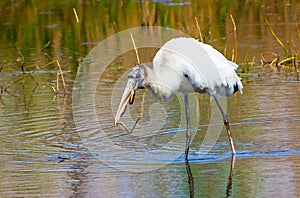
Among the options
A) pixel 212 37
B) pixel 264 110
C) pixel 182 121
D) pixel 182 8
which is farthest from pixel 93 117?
pixel 182 8

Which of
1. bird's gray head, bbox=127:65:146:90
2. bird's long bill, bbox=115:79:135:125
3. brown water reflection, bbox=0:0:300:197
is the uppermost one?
bird's gray head, bbox=127:65:146:90

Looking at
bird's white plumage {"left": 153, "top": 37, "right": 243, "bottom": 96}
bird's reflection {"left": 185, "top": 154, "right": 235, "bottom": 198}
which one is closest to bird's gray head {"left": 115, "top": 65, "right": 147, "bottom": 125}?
bird's white plumage {"left": 153, "top": 37, "right": 243, "bottom": 96}

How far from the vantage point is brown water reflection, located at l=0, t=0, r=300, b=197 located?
6.00 m

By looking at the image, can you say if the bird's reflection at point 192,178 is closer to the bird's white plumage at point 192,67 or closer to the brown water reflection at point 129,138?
the brown water reflection at point 129,138

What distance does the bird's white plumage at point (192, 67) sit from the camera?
697cm

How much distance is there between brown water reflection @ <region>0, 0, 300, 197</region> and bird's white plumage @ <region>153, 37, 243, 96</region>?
56 cm

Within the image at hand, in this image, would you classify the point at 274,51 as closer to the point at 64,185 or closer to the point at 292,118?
the point at 292,118

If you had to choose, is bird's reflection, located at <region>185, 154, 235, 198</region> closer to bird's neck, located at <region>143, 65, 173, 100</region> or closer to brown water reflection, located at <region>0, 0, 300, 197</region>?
brown water reflection, located at <region>0, 0, 300, 197</region>

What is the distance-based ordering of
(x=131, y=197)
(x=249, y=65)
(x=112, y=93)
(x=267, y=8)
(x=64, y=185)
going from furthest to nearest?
(x=267, y=8)
(x=249, y=65)
(x=112, y=93)
(x=64, y=185)
(x=131, y=197)

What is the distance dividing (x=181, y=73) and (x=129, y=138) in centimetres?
100

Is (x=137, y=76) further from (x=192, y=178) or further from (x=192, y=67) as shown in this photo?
(x=192, y=178)

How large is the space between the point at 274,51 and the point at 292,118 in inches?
161

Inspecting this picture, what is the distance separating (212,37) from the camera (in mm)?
13305

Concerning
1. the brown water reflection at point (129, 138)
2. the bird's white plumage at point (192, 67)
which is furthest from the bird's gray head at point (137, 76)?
the brown water reflection at point (129, 138)
